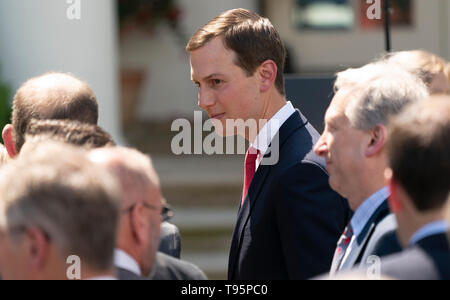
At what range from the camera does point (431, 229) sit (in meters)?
1.76

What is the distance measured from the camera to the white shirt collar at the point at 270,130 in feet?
9.25

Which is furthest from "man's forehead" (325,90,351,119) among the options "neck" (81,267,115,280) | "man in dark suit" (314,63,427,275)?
"neck" (81,267,115,280)

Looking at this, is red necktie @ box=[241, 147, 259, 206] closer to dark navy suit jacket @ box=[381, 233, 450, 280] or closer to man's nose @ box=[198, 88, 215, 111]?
man's nose @ box=[198, 88, 215, 111]

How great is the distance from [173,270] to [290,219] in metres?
0.53

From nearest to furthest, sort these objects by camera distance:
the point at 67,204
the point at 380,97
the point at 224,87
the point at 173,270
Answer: the point at 67,204, the point at 173,270, the point at 380,97, the point at 224,87

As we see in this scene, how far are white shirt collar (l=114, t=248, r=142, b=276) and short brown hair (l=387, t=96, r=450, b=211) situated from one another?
0.69 m

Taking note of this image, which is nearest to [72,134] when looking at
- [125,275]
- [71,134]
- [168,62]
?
[71,134]

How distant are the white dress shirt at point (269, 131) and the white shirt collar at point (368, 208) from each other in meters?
0.56

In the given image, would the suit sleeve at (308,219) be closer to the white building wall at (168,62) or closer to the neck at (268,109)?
the neck at (268,109)

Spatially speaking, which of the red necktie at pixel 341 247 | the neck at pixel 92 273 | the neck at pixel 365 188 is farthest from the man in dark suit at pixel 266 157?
the neck at pixel 92 273

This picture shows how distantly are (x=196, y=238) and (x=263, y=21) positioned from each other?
4804mm

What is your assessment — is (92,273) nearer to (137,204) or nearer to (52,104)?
(137,204)
